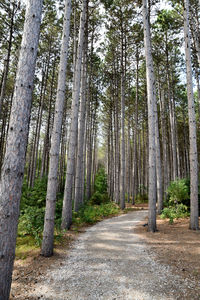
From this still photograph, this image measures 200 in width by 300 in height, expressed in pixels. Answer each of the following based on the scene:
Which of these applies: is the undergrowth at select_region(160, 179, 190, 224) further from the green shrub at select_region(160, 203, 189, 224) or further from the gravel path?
the gravel path

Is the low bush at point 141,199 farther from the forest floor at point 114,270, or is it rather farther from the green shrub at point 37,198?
the forest floor at point 114,270

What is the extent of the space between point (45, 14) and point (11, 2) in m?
2.13

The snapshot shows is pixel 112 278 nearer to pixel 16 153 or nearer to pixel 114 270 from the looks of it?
pixel 114 270

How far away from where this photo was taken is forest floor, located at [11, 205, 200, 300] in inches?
120

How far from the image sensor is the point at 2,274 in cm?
252

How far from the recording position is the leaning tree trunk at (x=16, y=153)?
2.58 meters

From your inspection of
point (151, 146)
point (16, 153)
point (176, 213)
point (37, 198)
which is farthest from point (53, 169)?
point (176, 213)

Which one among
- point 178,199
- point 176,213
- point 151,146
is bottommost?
point 176,213

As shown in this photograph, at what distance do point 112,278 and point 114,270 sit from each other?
1.09 ft

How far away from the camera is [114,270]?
3848mm

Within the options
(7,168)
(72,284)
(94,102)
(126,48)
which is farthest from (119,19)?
(72,284)

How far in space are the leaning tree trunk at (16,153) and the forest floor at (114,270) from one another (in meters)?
0.96

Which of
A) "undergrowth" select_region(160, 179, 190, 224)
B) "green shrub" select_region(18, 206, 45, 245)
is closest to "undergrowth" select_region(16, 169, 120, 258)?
"green shrub" select_region(18, 206, 45, 245)

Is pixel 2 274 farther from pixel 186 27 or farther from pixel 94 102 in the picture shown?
pixel 94 102
